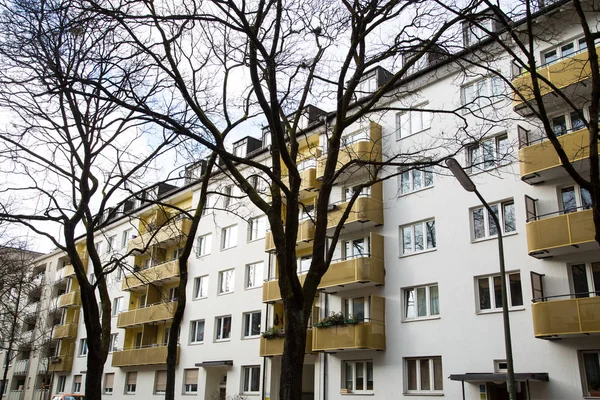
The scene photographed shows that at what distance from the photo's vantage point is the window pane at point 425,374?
20281 mm

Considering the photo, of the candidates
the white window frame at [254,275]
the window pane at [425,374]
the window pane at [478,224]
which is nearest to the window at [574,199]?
the window pane at [478,224]

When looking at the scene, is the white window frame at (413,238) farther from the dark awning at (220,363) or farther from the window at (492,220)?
the dark awning at (220,363)

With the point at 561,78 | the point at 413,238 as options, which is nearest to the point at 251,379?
the point at 413,238

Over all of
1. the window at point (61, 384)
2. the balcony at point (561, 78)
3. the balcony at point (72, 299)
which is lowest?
the window at point (61, 384)

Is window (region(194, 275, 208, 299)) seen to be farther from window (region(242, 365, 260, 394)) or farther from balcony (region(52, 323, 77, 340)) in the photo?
balcony (region(52, 323, 77, 340))

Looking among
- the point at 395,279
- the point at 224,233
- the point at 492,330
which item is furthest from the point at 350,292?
the point at 224,233

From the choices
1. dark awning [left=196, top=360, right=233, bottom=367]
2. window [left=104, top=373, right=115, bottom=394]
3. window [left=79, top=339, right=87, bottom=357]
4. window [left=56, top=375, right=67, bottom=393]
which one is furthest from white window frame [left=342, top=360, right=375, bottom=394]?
window [left=56, top=375, right=67, bottom=393]

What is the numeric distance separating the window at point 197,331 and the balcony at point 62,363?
1808 cm

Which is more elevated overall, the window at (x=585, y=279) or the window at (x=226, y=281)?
the window at (x=226, y=281)

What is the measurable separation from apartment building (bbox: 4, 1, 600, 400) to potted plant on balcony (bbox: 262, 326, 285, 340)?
72mm

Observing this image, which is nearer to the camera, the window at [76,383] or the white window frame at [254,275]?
the white window frame at [254,275]

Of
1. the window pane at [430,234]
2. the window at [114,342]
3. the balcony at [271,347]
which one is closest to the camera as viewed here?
the window pane at [430,234]

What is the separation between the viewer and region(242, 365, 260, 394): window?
27.4 metres

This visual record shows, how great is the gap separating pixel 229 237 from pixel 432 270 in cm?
1442
